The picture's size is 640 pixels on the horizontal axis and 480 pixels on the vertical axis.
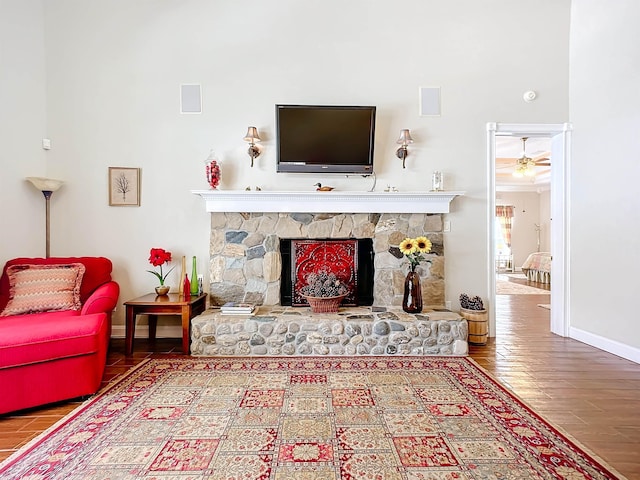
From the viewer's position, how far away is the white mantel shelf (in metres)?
3.40

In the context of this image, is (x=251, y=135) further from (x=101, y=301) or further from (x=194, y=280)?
(x=101, y=301)

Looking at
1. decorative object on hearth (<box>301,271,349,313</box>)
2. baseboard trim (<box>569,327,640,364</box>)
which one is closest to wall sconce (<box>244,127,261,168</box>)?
decorative object on hearth (<box>301,271,349,313</box>)

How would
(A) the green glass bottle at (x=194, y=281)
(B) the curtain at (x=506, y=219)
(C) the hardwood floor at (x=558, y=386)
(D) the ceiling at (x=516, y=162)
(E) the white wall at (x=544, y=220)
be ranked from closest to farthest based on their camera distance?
(C) the hardwood floor at (x=558, y=386)
(A) the green glass bottle at (x=194, y=281)
(D) the ceiling at (x=516, y=162)
(E) the white wall at (x=544, y=220)
(B) the curtain at (x=506, y=219)

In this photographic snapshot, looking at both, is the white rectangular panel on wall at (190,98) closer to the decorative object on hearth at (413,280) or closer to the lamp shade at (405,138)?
the lamp shade at (405,138)

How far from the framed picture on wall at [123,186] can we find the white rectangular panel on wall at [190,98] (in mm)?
865

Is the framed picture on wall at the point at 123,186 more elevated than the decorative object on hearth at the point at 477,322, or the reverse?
the framed picture on wall at the point at 123,186

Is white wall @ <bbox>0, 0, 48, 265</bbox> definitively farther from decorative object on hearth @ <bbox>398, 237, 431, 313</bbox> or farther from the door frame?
the door frame

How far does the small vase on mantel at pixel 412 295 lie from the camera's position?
327 centimetres

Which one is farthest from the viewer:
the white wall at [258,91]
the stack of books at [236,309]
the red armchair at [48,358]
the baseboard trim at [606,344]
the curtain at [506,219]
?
the curtain at [506,219]

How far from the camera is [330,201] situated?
3.46 meters

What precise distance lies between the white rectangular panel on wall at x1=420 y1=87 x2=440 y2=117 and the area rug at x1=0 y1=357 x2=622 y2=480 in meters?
2.67

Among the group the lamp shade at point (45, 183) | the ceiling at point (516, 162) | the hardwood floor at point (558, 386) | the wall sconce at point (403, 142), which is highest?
the ceiling at point (516, 162)

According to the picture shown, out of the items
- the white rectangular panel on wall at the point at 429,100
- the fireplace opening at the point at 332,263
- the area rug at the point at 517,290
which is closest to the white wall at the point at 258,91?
the white rectangular panel on wall at the point at 429,100

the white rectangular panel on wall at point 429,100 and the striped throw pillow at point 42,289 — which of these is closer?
the striped throw pillow at point 42,289
